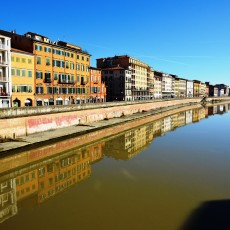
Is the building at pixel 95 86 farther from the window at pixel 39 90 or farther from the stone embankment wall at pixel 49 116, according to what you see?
the window at pixel 39 90

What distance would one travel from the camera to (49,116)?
39344mm

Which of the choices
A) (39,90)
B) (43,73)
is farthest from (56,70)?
(39,90)

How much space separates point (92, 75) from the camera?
71.3 m

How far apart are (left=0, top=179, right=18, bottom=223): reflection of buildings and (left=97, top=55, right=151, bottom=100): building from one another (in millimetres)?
78871

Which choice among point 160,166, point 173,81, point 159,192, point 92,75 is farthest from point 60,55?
point 173,81

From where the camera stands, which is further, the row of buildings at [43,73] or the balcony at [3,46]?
the row of buildings at [43,73]

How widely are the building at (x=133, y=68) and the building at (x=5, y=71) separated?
5732cm

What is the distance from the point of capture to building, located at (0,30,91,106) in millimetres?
51781

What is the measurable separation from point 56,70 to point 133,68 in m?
54.3

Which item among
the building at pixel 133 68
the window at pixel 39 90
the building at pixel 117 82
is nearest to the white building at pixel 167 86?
the building at pixel 133 68

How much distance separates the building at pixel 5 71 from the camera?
42.2m

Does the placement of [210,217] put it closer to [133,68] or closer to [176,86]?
[133,68]

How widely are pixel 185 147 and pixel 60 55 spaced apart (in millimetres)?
35793

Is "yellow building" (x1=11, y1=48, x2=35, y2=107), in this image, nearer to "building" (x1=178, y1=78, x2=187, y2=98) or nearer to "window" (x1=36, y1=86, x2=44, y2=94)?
"window" (x1=36, y1=86, x2=44, y2=94)
